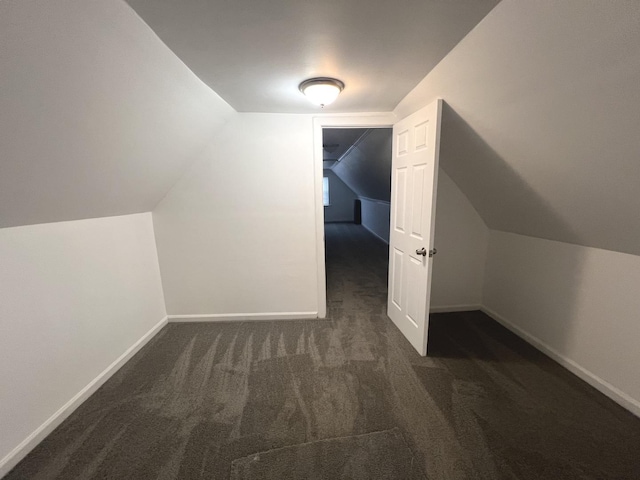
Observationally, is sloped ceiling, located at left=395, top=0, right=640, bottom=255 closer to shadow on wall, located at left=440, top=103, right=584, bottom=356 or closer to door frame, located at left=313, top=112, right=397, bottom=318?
shadow on wall, located at left=440, top=103, right=584, bottom=356

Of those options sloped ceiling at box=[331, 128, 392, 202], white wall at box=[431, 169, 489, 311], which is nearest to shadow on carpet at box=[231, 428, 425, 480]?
white wall at box=[431, 169, 489, 311]

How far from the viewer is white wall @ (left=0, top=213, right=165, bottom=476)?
4.48 ft

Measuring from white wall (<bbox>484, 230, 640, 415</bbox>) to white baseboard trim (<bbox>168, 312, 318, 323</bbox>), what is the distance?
2032mm

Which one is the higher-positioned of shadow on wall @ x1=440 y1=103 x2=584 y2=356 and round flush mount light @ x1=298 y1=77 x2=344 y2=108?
round flush mount light @ x1=298 y1=77 x2=344 y2=108

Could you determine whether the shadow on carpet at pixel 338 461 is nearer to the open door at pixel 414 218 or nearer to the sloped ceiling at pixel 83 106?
the open door at pixel 414 218

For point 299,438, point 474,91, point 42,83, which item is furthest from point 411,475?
point 42,83

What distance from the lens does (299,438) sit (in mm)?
1452

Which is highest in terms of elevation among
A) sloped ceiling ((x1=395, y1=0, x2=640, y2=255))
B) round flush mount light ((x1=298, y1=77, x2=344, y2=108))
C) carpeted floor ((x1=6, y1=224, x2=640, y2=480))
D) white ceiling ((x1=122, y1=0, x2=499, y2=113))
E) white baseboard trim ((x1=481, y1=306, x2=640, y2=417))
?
white ceiling ((x1=122, y1=0, x2=499, y2=113))

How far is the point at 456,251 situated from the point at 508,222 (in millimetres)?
575

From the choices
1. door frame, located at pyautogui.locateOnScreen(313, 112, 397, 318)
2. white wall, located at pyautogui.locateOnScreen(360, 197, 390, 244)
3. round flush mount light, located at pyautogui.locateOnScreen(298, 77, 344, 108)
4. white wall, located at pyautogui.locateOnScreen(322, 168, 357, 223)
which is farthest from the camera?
white wall, located at pyautogui.locateOnScreen(322, 168, 357, 223)

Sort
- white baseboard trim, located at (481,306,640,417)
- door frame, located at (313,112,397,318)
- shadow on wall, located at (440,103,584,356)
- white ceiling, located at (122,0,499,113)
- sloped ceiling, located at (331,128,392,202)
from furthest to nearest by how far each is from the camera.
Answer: sloped ceiling, located at (331,128,392,202), door frame, located at (313,112,397,318), shadow on wall, located at (440,103,584,356), white baseboard trim, located at (481,306,640,417), white ceiling, located at (122,0,499,113)

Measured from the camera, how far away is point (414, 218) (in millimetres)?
2180

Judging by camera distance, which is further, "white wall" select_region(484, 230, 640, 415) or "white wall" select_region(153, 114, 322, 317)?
"white wall" select_region(153, 114, 322, 317)

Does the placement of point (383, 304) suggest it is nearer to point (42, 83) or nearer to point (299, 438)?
point (299, 438)
